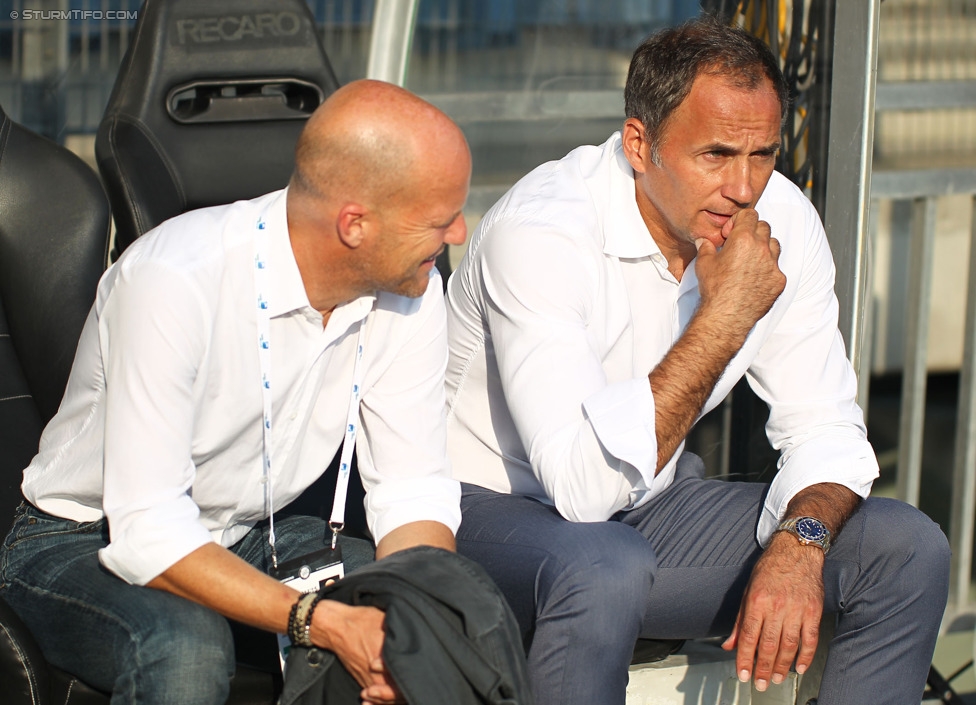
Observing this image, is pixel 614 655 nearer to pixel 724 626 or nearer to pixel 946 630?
pixel 724 626

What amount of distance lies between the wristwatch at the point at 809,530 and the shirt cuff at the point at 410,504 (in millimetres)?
600

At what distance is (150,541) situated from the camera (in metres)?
1.67

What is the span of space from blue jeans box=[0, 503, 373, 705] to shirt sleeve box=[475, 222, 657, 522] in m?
0.63

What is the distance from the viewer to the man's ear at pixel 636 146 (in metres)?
2.21

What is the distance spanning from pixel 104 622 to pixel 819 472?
132 centimetres

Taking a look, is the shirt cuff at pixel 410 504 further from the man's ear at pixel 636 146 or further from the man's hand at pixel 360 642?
the man's ear at pixel 636 146

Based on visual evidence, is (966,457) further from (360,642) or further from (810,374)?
(360,642)

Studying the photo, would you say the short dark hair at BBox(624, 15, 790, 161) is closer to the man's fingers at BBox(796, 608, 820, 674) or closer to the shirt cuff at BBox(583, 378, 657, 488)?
the shirt cuff at BBox(583, 378, 657, 488)

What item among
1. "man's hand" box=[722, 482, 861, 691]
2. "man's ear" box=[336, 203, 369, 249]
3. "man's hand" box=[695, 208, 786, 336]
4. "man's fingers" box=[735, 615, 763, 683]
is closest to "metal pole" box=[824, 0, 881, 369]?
"man's hand" box=[695, 208, 786, 336]

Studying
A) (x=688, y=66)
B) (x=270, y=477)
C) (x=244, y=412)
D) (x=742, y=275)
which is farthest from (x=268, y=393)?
(x=688, y=66)

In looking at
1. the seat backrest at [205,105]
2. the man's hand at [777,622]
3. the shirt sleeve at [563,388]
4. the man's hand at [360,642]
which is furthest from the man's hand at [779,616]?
the seat backrest at [205,105]

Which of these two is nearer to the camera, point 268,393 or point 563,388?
point 268,393

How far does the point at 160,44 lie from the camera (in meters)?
2.39

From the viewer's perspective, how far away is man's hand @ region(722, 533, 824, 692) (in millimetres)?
1930
